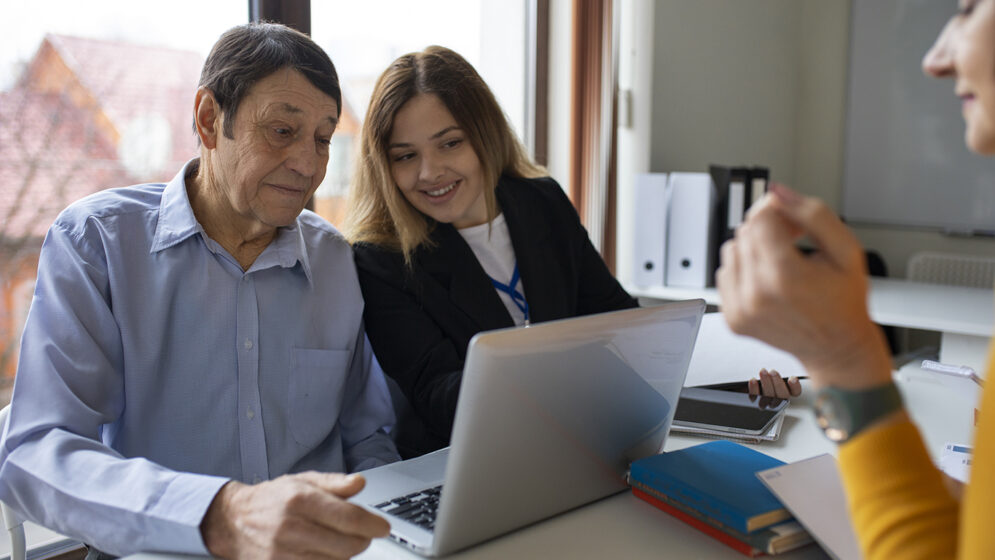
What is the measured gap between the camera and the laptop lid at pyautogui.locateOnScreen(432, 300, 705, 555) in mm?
794

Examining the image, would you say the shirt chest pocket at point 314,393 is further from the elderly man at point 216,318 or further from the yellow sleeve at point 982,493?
the yellow sleeve at point 982,493

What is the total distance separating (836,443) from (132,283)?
1.04m

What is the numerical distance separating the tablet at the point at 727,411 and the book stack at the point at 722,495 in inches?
8.0

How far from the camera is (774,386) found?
1.43m

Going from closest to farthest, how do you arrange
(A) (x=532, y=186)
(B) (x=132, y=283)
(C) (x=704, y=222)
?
(B) (x=132, y=283) → (A) (x=532, y=186) → (C) (x=704, y=222)

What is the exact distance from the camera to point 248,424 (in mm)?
1309

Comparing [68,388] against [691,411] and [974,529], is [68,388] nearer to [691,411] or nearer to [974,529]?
[691,411]

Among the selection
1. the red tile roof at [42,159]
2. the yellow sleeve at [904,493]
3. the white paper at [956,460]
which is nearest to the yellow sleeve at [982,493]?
the yellow sleeve at [904,493]

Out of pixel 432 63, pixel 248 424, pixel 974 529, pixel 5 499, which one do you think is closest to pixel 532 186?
pixel 432 63

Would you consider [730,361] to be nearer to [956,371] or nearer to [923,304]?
[956,371]

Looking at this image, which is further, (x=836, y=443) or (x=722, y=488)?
(x=722, y=488)

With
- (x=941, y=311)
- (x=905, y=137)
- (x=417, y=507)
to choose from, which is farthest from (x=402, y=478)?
(x=905, y=137)

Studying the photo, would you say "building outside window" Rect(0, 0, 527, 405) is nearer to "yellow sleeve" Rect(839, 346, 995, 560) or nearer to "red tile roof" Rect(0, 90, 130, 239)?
"red tile roof" Rect(0, 90, 130, 239)

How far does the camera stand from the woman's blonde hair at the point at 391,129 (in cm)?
162
